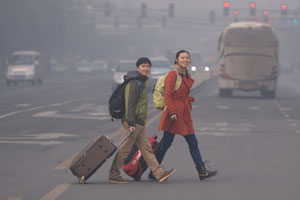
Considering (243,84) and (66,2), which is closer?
(243,84)

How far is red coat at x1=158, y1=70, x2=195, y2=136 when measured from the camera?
380 inches

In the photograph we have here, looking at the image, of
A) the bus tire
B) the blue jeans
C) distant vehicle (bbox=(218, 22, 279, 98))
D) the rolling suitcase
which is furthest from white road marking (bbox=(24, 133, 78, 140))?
the bus tire

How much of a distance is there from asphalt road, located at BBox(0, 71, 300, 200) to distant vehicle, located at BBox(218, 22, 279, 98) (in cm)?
997

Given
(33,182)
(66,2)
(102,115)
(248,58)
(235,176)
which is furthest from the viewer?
(66,2)

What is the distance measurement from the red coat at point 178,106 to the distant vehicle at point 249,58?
2332 centimetres

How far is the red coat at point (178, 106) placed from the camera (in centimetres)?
966

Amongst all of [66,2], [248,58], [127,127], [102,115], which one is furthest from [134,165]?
[66,2]

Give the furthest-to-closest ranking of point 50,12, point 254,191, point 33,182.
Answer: point 50,12
point 33,182
point 254,191

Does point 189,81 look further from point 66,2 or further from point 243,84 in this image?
point 66,2

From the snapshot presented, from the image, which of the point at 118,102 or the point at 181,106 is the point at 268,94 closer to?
the point at 181,106

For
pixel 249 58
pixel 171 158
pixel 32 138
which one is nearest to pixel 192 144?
pixel 171 158

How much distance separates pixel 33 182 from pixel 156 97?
186 centimetres

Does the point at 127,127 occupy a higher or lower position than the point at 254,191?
higher

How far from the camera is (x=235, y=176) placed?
33.9 feet
